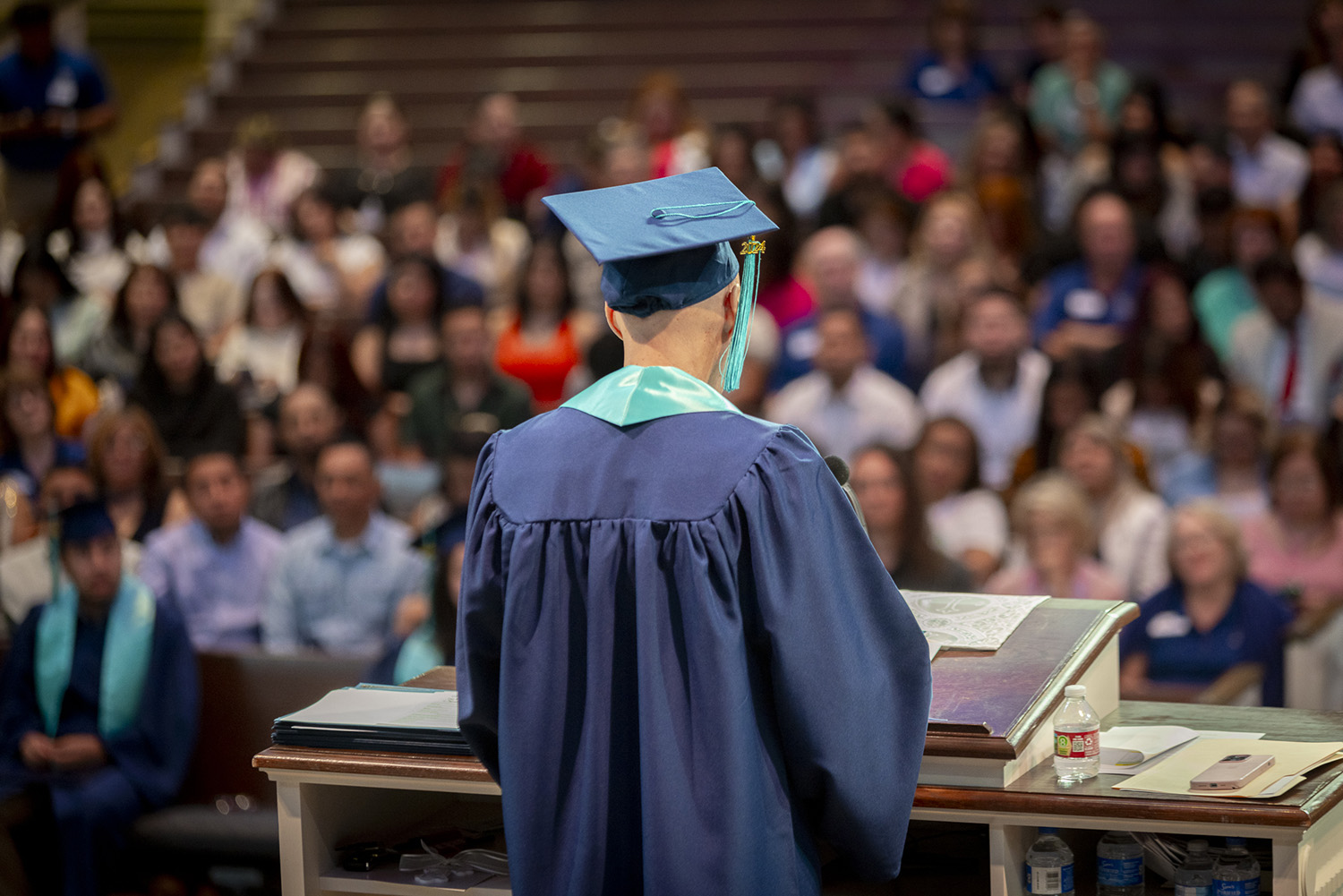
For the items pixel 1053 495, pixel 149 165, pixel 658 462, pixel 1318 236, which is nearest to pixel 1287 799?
pixel 658 462

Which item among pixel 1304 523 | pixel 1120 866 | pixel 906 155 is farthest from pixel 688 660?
pixel 906 155

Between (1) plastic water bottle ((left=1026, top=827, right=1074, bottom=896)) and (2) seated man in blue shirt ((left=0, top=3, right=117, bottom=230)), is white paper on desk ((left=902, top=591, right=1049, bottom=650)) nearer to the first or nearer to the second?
(1) plastic water bottle ((left=1026, top=827, right=1074, bottom=896))

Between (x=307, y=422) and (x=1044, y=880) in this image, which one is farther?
(x=307, y=422)

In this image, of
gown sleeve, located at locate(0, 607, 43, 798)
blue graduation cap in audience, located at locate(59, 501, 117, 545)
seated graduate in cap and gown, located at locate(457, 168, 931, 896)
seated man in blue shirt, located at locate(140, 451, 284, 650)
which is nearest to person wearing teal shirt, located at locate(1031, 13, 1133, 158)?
seated man in blue shirt, located at locate(140, 451, 284, 650)

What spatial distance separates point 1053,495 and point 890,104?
11.7 feet

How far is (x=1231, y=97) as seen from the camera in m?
7.59

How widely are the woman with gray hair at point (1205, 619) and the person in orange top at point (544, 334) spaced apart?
2.88 m

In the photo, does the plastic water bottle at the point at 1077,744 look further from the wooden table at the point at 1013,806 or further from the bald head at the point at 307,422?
the bald head at the point at 307,422

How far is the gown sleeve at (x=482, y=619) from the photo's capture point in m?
1.91

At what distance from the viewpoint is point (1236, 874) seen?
2.20 meters

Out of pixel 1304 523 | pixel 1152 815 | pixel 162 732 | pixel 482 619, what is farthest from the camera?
pixel 1304 523

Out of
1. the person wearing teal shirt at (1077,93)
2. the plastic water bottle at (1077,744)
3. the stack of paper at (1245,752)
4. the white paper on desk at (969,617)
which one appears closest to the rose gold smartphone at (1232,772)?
the stack of paper at (1245,752)

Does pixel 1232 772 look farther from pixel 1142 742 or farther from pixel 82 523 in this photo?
pixel 82 523

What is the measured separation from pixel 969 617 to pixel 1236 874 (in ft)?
1.71
